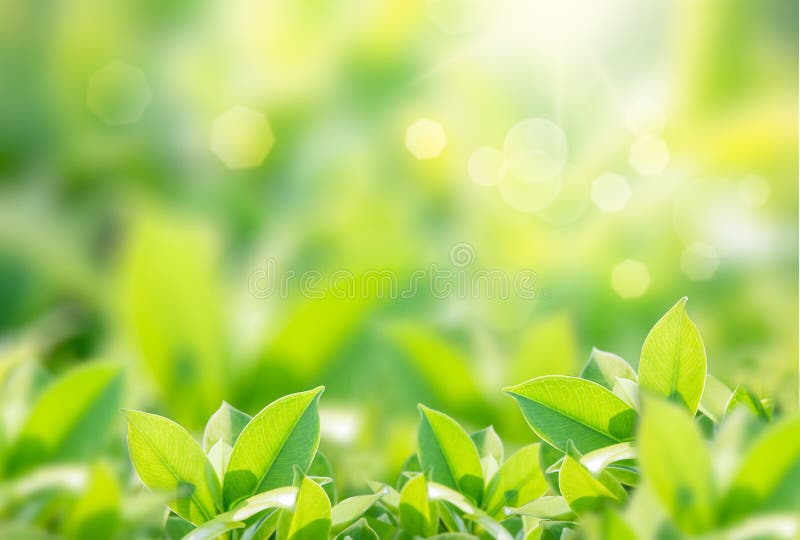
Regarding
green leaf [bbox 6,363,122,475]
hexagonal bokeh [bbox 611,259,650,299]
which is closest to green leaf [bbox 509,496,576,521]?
green leaf [bbox 6,363,122,475]

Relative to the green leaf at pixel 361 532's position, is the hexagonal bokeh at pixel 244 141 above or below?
above

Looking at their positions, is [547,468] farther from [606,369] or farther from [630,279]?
[630,279]

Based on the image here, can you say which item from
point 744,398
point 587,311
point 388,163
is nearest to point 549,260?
point 587,311

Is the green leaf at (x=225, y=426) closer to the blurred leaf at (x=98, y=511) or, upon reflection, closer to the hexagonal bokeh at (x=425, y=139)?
the blurred leaf at (x=98, y=511)

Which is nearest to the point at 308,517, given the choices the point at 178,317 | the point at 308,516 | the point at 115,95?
the point at 308,516

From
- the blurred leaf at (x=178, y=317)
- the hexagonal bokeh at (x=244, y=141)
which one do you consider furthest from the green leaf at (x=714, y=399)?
the hexagonal bokeh at (x=244, y=141)

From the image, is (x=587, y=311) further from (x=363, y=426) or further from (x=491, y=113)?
(x=491, y=113)
